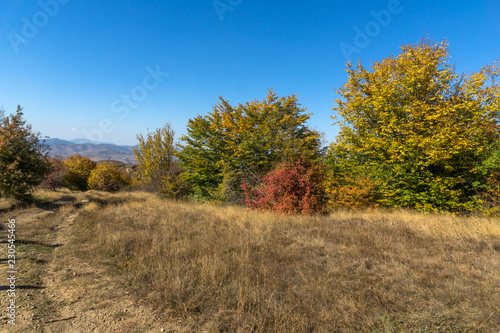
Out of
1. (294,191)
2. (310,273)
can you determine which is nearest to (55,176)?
(294,191)

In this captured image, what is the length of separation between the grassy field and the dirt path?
8.3 inches

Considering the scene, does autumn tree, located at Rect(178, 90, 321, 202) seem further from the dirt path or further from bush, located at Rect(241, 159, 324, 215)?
the dirt path

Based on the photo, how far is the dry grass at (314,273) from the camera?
3141 mm

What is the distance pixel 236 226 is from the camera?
8.14 m

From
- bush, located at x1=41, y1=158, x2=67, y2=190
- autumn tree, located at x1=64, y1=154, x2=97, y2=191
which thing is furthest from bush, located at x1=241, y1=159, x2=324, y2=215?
autumn tree, located at x1=64, y1=154, x2=97, y2=191

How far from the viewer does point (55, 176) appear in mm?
24328

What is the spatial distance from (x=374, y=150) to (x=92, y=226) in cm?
1507

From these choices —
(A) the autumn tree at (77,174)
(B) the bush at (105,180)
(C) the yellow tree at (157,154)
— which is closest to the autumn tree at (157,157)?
(C) the yellow tree at (157,154)

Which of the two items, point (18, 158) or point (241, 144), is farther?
point (241, 144)

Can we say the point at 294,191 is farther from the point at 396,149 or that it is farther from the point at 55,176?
the point at 55,176

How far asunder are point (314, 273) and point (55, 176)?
31.4 m

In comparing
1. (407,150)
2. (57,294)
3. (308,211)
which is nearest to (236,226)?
(308,211)

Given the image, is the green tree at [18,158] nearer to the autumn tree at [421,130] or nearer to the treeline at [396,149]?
the treeline at [396,149]

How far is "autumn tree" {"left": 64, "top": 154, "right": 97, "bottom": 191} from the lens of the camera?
28.9m
